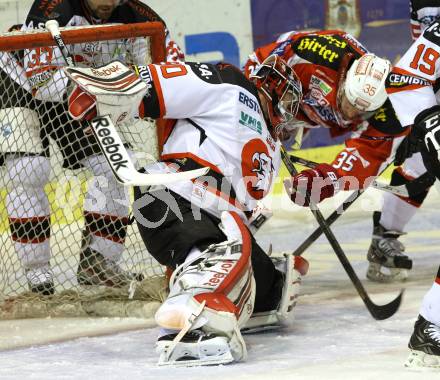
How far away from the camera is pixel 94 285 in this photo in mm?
3453

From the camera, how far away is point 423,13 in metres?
3.68

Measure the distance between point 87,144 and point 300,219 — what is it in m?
1.69

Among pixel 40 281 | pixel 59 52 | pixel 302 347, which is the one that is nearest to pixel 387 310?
pixel 302 347

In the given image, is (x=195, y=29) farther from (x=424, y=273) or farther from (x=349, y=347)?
(x=349, y=347)

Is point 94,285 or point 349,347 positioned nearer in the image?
point 349,347

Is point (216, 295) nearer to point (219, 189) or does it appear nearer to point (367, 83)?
point (219, 189)

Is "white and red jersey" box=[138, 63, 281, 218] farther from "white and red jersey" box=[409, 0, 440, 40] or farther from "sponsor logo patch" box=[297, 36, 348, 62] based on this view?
"white and red jersey" box=[409, 0, 440, 40]

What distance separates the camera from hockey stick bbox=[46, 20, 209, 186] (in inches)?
99.0

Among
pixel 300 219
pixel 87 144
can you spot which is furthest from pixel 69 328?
pixel 300 219

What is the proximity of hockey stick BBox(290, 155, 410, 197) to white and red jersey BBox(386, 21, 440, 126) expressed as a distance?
0.37 meters

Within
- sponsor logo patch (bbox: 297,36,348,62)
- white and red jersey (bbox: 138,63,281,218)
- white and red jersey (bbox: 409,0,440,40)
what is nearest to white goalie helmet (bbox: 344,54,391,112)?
sponsor logo patch (bbox: 297,36,348,62)

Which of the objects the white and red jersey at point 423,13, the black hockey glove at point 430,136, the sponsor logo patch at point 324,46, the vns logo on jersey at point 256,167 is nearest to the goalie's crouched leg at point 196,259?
the vns logo on jersey at point 256,167

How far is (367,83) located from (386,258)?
0.78 metres

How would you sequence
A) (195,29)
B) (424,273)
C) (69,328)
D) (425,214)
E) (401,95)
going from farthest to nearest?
(195,29), (425,214), (424,273), (401,95), (69,328)
